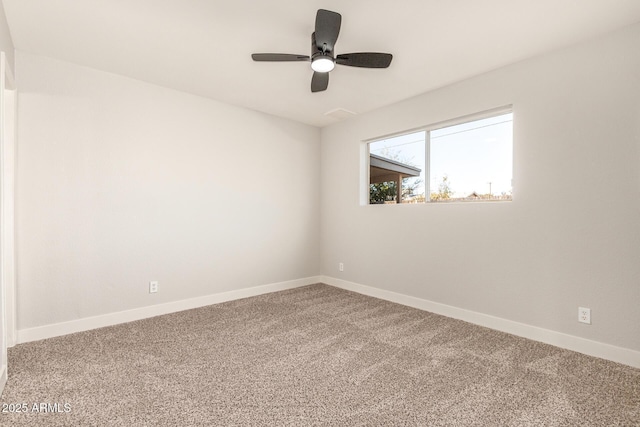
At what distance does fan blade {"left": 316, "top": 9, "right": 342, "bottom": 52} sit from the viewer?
188cm

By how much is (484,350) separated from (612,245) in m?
1.23

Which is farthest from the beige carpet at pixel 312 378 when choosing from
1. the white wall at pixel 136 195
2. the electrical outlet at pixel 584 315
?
the white wall at pixel 136 195

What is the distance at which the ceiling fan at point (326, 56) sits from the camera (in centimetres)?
200

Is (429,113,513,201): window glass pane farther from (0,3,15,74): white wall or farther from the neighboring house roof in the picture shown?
(0,3,15,74): white wall

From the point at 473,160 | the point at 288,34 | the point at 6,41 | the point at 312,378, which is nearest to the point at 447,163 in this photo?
the point at 473,160

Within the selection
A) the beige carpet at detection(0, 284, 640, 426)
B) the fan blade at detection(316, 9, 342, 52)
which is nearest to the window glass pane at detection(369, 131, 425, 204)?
the beige carpet at detection(0, 284, 640, 426)

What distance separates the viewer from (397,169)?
411 cm

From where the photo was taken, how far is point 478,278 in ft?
10.4

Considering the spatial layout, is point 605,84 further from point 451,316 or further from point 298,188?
point 298,188

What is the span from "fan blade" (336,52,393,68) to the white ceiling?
22 cm

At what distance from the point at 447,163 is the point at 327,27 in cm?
217

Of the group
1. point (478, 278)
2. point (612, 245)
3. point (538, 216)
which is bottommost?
point (478, 278)

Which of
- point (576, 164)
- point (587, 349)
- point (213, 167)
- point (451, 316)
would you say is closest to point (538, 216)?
point (576, 164)

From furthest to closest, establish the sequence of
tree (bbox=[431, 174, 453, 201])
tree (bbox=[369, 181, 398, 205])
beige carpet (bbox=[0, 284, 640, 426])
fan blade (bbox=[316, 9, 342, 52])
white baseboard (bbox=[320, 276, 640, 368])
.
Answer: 1. tree (bbox=[369, 181, 398, 205])
2. tree (bbox=[431, 174, 453, 201])
3. white baseboard (bbox=[320, 276, 640, 368])
4. fan blade (bbox=[316, 9, 342, 52])
5. beige carpet (bbox=[0, 284, 640, 426])
